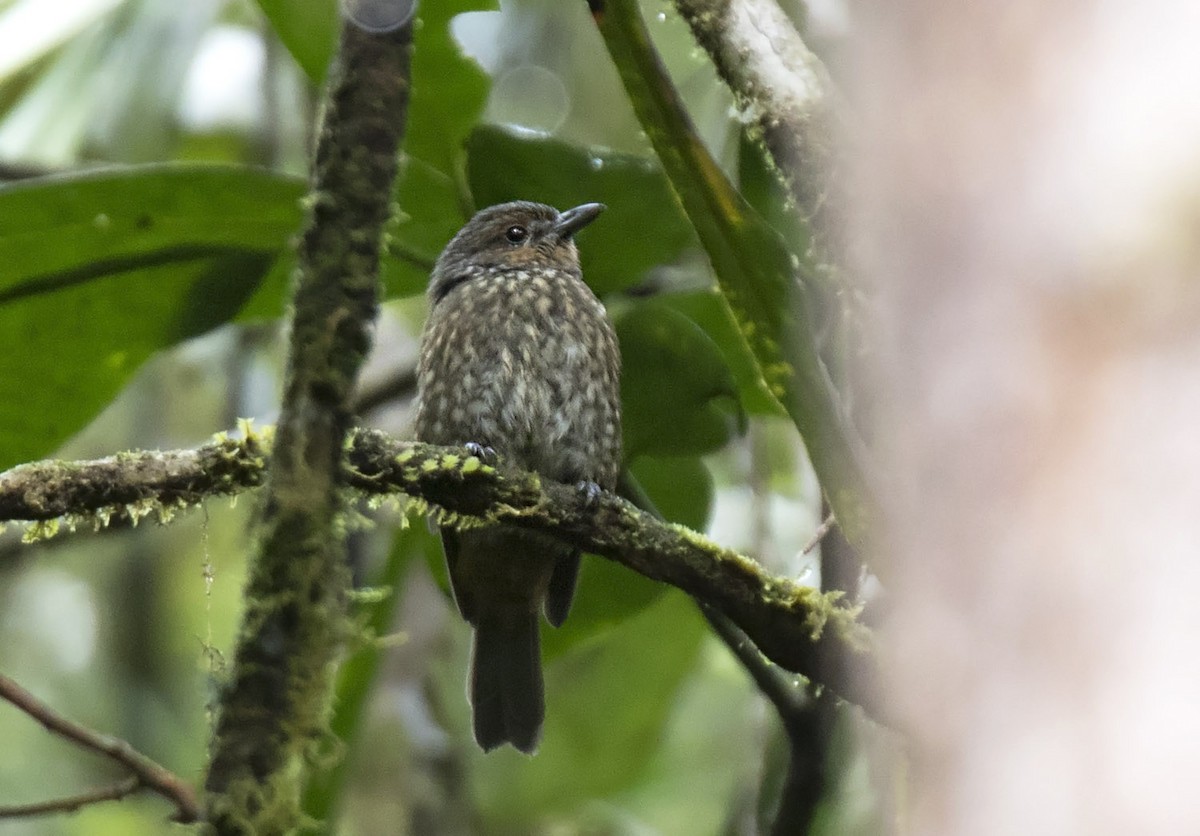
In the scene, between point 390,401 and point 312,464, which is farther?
point 390,401

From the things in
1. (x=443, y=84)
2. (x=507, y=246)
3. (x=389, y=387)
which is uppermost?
(x=443, y=84)

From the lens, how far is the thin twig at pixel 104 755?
2.83 meters

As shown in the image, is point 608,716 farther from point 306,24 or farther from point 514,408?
point 306,24

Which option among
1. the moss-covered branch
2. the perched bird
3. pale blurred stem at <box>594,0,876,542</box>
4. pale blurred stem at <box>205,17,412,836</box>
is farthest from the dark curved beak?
pale blurred stem at <box>205,17,412,836</box>

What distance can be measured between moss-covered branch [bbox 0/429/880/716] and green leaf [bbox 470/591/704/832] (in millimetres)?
1546

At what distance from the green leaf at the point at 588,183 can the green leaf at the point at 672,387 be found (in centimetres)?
20

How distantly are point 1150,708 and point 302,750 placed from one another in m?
1.05

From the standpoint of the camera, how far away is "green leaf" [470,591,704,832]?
4.47 metres

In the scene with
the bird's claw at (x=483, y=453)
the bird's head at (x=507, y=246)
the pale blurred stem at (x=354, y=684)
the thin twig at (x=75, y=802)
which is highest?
the bird's head at (x=507, y=246)

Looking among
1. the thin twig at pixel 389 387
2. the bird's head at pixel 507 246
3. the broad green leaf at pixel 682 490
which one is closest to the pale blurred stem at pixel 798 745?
the broad green leaf at pixel 682 490

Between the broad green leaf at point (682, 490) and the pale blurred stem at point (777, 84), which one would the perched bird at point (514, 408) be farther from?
the pale blurred stem at point (777, 84)

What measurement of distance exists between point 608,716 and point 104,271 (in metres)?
2.13

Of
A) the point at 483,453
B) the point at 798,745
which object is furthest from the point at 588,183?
the point at 798,745

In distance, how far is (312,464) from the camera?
1.60m
